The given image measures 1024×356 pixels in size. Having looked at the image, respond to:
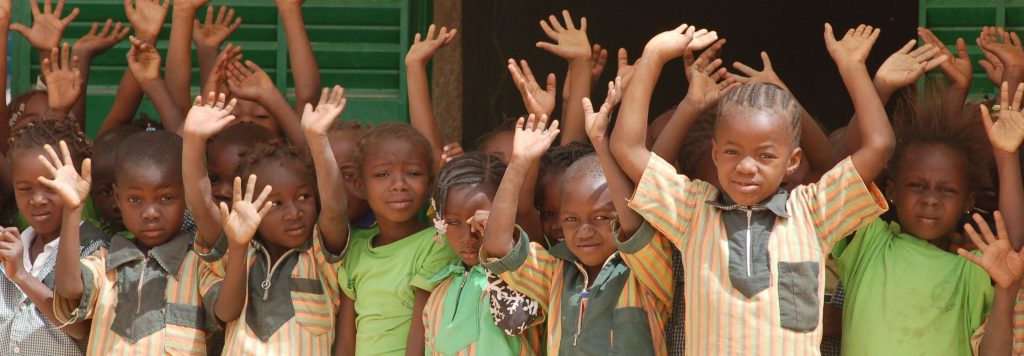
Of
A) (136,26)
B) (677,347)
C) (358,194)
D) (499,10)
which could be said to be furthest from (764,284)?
(499,10)

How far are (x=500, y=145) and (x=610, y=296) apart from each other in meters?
0.89

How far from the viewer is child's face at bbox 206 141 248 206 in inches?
169

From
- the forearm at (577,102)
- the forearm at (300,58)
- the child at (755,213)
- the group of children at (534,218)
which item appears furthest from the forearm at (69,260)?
the child at (755,213)

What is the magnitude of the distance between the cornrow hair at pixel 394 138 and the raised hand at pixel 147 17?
90 cm

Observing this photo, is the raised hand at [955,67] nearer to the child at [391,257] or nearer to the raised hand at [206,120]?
the child at [391,257]

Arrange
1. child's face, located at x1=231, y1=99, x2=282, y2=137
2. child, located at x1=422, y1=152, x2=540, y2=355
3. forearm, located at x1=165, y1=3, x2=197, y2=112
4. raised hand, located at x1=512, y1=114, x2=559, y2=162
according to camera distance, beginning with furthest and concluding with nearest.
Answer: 1. child's face, located at x1=231, y1=99, x2=282, y2=137
2. forearm, located at x1=165, y1=3, x2=197, y2=112
3. child, located at x1=422, y1=152, x2=540, y2=355
4. raised hand, located at x1=512, y1=114, x2=559, y2=162

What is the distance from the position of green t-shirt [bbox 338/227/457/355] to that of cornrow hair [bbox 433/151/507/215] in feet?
0.50

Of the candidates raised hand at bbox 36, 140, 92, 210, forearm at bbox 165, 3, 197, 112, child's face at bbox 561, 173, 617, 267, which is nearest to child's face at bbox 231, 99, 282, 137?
forearm at bbox 165, 3, 197, 112

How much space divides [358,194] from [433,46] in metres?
0.56

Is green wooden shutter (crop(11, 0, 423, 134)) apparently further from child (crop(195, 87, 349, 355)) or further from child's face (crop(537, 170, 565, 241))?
child's face (crop(537, 170, 565, 241))

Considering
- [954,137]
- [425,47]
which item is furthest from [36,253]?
[954,137]

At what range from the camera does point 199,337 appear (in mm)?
4043

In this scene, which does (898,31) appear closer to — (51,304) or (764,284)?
(764,284)

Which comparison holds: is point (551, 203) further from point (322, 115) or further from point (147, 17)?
point (147, 17)
